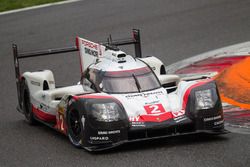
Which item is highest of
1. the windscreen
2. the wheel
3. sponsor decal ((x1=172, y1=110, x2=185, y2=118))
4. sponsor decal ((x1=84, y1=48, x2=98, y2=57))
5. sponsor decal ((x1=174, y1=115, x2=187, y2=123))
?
sponsor decal ((x1=84, y1=48, x2=98, y2=57))

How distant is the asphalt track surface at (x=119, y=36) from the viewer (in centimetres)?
1136

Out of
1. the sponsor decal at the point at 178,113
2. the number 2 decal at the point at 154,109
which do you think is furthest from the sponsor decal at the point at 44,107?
the sponsor decal at the point at 178,113

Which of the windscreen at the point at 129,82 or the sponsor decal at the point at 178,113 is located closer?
the sponsor decal at the point at 178,113

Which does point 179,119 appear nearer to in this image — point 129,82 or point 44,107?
point 129,82

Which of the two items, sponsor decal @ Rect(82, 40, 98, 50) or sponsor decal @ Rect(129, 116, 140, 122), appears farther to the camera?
sponsor decal @ Rect(82, 40, 98, 50)

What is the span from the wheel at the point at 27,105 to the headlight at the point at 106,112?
2.78 meters

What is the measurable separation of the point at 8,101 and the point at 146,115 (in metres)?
5.12

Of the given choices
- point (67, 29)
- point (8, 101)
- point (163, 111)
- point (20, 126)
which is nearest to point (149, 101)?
point (163, 111)

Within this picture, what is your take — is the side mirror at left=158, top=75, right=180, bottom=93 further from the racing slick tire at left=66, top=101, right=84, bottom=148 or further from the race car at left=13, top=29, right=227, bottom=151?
the racing slick tire at left=66, top=101, right=84, bottom=148

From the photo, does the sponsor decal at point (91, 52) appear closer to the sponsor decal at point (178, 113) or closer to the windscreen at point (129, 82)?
the windscreen at point (129, 82)

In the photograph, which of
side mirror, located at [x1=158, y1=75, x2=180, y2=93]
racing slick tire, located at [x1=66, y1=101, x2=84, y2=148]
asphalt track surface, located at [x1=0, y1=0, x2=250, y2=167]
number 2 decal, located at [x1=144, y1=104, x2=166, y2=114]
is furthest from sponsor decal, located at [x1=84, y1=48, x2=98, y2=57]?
number 2 decal, located at [x1=144, y1=104, x2=166, y2=114]

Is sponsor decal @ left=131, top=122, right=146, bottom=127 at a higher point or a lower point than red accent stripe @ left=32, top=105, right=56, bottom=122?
higher

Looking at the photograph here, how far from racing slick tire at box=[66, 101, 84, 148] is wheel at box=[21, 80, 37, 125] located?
2073 mm

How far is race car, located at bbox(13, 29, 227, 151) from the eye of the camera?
458 inches
